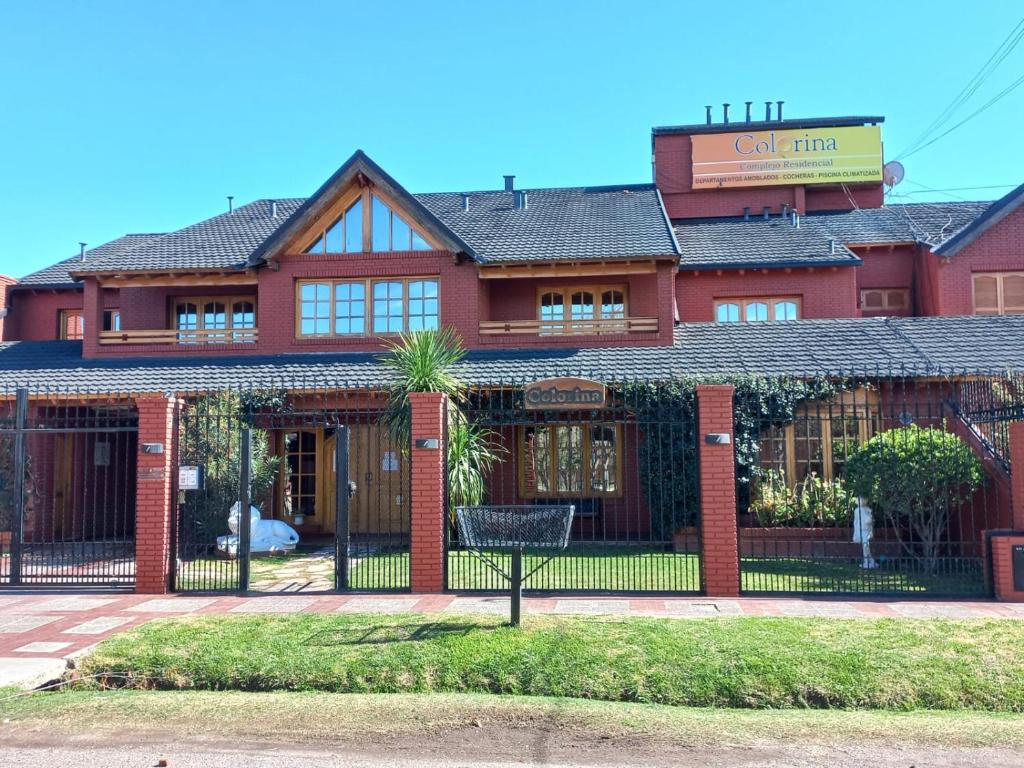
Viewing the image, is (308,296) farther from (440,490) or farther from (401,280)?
(440,490)

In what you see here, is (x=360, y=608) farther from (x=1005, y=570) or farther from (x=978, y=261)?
(x=978, y=261)

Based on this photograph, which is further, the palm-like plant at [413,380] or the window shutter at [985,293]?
the window shutter at [985,293]

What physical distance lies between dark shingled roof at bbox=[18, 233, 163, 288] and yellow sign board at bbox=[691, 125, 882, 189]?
56.6 ft

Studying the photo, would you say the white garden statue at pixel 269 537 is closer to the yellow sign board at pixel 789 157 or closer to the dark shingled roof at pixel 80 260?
the dark shingled roof at pixel 80 260

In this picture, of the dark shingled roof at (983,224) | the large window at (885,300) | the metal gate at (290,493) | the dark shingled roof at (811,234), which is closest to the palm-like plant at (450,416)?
the metal gate at (290,493)

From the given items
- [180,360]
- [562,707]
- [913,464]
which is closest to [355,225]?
[180,360]

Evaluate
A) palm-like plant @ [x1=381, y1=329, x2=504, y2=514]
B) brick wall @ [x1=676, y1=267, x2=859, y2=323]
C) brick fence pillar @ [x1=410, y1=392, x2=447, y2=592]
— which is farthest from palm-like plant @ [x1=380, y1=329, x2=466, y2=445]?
brick wall @ [x1=676, y1=267, x2=859, y2=323]

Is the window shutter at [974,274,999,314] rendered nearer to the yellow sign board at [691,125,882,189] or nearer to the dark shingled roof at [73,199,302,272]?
the yellow sign board at [691,125,882,189]

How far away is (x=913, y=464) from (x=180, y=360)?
14.4m

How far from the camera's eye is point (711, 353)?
17094mm

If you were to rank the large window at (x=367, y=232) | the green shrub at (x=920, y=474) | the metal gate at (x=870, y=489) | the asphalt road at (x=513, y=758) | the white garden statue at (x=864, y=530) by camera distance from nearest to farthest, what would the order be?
1. the asphalt road at (x=513, y=758)
2. the metal gate at (x=870, y=489)
3. the green shrub at (x=920, y=474)
4. the white garden statue at (x=864, y=530)
5. the large window at (x=367, y=232)

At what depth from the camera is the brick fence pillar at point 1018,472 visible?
9430mm

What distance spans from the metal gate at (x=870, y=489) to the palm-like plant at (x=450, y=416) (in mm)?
4226

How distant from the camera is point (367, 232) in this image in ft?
61.2
